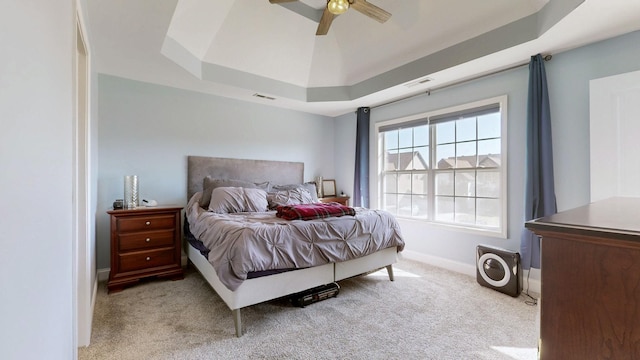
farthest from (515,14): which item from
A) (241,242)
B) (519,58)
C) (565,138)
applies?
(241,242)

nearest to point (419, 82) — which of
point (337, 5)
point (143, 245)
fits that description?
point (337, 5)

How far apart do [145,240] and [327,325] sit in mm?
2143

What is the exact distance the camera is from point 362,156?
4434 mm

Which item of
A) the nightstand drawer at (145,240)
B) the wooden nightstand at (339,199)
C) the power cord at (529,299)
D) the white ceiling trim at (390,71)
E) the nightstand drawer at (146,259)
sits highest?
the white ceiling trim at (390,71)

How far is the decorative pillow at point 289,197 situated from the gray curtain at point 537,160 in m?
2.53

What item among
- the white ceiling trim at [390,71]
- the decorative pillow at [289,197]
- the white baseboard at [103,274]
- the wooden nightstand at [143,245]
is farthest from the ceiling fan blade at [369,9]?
the white baseboard at [103,274]

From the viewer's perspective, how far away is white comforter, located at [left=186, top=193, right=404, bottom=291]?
1.90 m

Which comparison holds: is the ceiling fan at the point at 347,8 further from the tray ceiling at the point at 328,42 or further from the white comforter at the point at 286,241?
the white comforter at the point at 286,241

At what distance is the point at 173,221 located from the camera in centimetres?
299

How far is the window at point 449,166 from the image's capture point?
10.1 feet

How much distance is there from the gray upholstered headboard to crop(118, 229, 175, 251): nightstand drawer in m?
0.75

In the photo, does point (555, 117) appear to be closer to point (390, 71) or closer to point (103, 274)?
point (390, 71)

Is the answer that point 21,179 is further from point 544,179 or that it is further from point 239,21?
point 544,179

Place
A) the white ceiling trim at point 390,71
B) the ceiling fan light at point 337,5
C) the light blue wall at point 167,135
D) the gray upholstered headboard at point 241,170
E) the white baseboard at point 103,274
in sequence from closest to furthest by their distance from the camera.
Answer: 1. the ceiling fan light at point 337,5
2. the white ceiling trim at point 390,71
3. the white baseboard at point 103,274
4. the light blue wall at point 167,135
5. the gray upholstered headboard at point 241,170
